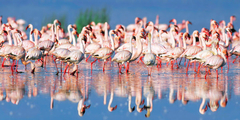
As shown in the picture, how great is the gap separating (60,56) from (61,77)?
33.7 inches

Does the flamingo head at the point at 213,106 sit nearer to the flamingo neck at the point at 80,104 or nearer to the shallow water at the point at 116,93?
the shallow water at the point at 116,93

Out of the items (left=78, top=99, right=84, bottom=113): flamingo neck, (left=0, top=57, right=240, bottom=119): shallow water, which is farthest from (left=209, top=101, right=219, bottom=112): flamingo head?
(left=78, top=99, right=84, bottom=113): flamingo neck

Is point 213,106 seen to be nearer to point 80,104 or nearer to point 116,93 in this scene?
point 116,93

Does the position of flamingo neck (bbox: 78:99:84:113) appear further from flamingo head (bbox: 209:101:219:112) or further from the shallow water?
flamingo head (bbox: 209:101:219:112)

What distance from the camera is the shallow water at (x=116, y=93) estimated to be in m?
7.71

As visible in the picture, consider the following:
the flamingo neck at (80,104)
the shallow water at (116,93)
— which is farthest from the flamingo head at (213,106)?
the flamingo neck at (80,104)

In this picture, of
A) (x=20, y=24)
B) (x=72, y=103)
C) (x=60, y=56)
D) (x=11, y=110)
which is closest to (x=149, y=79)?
(x=60, y=56)

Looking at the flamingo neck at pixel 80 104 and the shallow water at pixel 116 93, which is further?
the flamingo neck at pixel 80 104

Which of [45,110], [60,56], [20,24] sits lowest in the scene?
[45,110]

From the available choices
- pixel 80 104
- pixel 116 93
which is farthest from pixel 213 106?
pixel 80 104

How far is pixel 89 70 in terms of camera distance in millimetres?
13727

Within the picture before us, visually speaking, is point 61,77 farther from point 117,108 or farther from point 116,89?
point 117,108

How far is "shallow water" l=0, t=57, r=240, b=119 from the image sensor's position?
7.71 metres

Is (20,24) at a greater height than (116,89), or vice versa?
(20,24)
